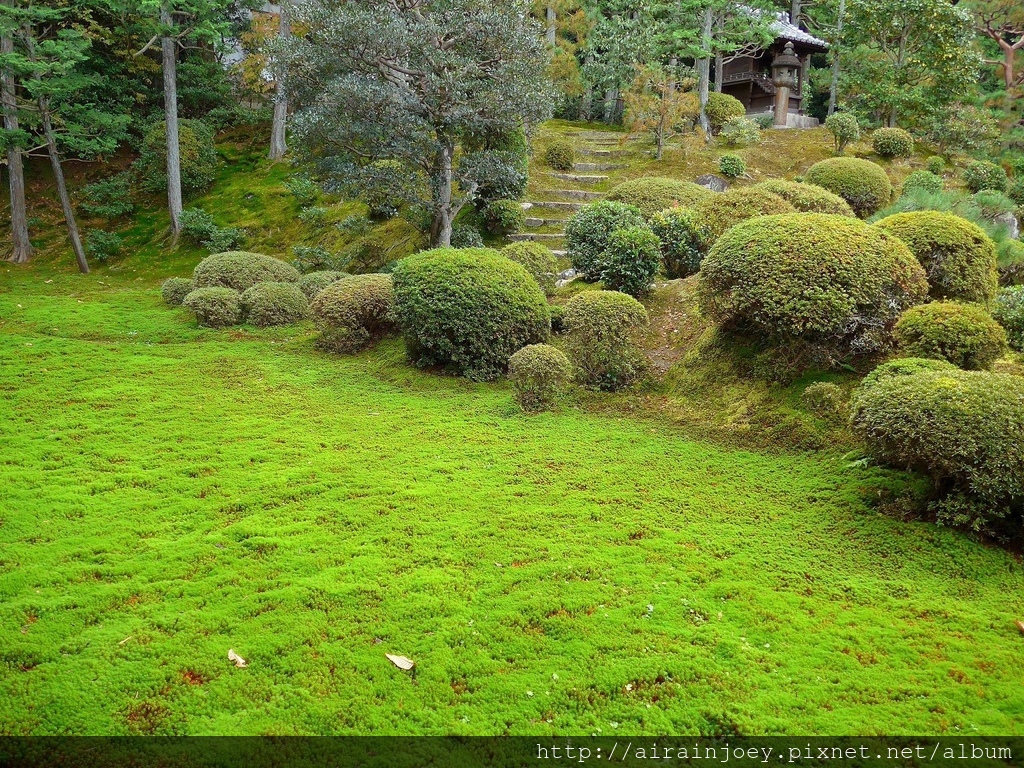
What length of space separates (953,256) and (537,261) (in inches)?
209

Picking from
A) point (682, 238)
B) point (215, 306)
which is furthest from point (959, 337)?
point (215, 306)

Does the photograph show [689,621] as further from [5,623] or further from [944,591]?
[5,623]

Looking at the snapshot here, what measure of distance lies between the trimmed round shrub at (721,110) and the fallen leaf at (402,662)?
19270 mm

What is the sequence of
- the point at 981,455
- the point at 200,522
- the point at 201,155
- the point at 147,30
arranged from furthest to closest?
1. the point at 201,155
2. the point at 147,30
3. the point at 200,522
4. the point at 981,455

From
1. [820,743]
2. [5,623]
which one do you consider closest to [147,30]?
[5,623]

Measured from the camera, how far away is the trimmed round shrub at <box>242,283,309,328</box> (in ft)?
34.1

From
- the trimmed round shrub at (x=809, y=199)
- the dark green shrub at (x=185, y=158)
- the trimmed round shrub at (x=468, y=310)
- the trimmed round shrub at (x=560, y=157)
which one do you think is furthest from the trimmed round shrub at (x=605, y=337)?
the dark green shrub at (x=185, y=158)

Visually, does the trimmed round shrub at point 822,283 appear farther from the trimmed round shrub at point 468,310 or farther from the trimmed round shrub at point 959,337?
the trimmed round shrub at point 468,310

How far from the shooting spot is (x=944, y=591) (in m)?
3.66

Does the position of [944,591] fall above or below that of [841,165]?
below

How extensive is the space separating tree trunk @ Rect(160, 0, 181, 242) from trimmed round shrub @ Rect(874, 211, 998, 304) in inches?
661

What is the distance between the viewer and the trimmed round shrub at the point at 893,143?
16156 mm

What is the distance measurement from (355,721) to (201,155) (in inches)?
794

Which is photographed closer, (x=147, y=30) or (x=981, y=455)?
(x=981, y=455)
